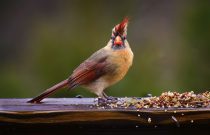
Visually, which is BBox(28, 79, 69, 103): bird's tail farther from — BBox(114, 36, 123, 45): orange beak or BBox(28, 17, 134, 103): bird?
BBox(114, 36, 123, 45): orange beak

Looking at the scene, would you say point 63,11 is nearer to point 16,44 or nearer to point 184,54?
point 16,44

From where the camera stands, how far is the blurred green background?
22.4 feet

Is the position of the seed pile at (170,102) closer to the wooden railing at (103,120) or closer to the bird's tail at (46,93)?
the wooden railing at (103,120)

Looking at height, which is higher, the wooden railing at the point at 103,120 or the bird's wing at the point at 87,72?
the bird's wing at the point at 87,72

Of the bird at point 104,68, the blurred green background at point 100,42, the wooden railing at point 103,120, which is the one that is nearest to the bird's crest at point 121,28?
the bird at point 104,68

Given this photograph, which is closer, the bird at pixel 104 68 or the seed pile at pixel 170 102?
the seed pile at pixel 170 102

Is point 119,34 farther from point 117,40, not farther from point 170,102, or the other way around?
point 170,102

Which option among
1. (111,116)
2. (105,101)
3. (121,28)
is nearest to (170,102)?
(105,101)

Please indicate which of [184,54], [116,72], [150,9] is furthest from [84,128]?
[150,9]

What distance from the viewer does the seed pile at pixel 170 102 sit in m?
3.97

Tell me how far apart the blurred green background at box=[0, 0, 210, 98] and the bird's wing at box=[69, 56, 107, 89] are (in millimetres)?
1908

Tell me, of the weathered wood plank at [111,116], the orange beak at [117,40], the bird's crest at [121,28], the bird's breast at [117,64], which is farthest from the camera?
the bird's breast at [117,64]

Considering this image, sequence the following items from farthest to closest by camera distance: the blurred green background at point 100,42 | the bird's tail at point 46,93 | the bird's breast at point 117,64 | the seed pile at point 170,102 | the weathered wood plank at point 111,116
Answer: the blurred green background at point 100,42 → the bird's breast at point 117,64 → the bird's tail at point 46,93 → the seed pile at point 170,102 → the weathered wood plank at point 111,116

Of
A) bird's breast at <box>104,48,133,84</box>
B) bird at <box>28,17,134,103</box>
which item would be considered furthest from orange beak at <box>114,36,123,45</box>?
bird's breast at <box>104,48,133,84</box>
